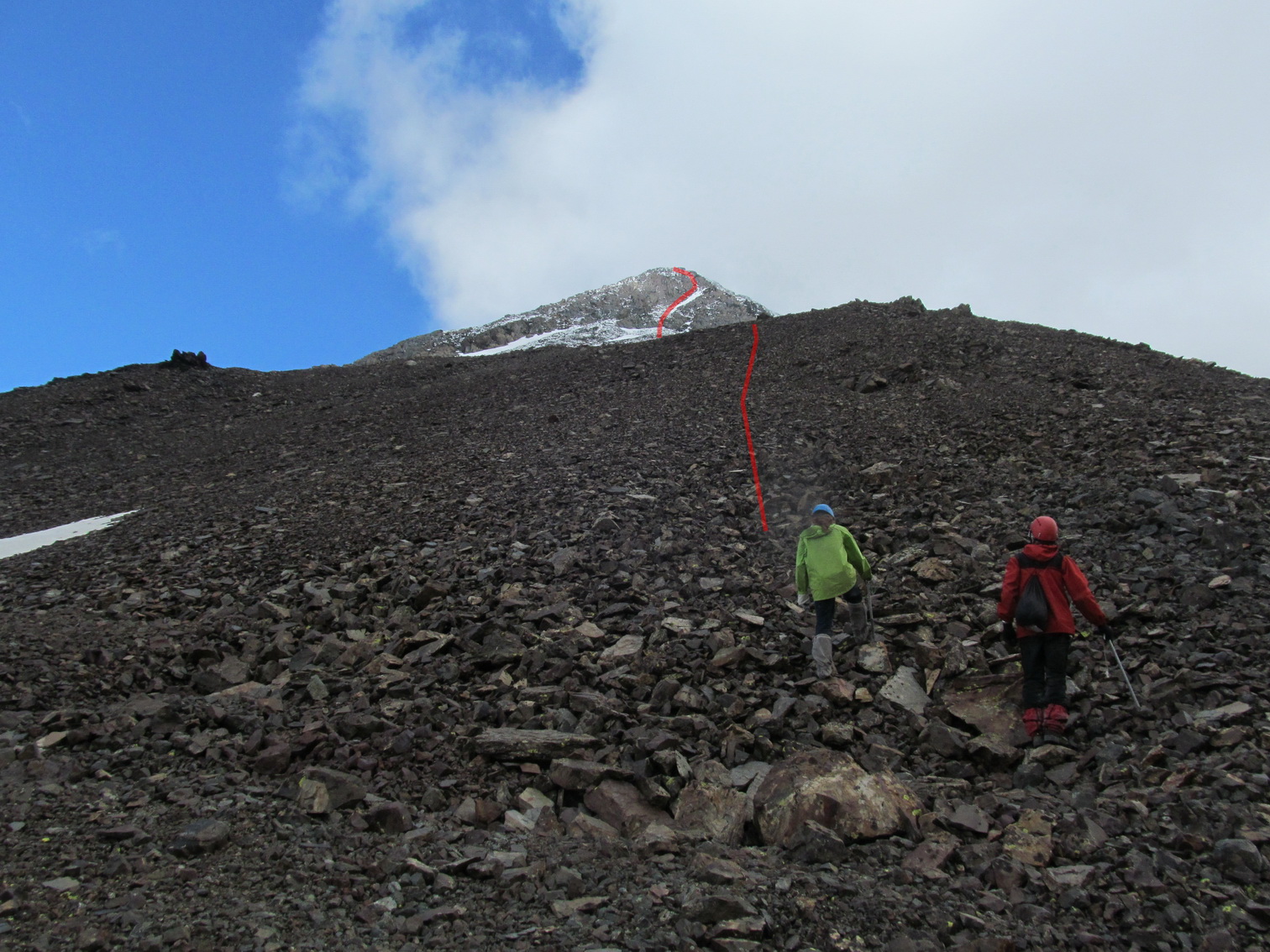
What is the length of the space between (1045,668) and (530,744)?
13.4 feet

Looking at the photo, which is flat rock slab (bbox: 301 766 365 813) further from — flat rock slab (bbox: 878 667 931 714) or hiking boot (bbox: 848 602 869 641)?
hiking boot (bbox: 848 602 869 641)

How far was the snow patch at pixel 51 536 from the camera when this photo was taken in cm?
1175

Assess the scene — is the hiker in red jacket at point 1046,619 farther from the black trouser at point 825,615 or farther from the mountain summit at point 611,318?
the mountain summit at point 611,318

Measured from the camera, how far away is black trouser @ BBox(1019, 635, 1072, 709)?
18.6ft

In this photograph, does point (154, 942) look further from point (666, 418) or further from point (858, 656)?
point (666, 418)

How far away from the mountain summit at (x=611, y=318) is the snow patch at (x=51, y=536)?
2282cm

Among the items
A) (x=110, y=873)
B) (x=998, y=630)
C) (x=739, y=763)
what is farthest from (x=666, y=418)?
(x=110, y=873)

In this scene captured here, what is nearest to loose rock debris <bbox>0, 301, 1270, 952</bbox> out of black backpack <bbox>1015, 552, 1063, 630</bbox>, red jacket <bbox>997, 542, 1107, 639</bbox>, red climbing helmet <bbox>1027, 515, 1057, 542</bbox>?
red jacket <bbox>997, 542, 1107, 639</bbox>

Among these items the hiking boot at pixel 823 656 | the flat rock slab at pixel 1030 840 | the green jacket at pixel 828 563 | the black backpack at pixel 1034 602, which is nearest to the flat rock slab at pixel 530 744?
the hiking boot at pixel 823 656

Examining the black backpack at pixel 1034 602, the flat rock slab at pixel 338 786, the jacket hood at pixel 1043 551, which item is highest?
the jacket hood at pixel 1043 551

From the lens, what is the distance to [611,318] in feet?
153

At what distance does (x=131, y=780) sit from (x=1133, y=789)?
6.50 meters

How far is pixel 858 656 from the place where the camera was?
22.4 ft

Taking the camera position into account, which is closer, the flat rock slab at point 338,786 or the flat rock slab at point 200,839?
the flat rock slab at point 200,839
